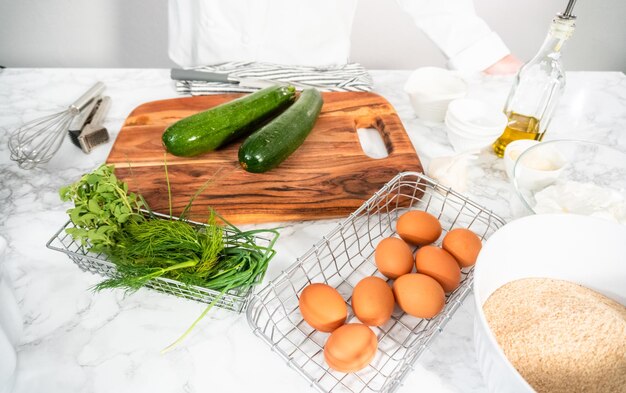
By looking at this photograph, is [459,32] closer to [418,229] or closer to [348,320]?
[418,229]

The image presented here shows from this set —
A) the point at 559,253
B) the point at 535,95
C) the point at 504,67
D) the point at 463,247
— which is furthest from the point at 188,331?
the point at 504,67

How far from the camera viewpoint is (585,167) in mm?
927

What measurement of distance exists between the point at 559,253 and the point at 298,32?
1036 mm

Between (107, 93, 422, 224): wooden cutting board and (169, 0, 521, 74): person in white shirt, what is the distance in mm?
294

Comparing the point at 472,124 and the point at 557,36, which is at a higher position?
the point at 557,36

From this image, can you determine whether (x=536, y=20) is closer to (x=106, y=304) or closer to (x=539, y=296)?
(x=539, y=296)

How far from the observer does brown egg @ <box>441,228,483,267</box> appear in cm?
68

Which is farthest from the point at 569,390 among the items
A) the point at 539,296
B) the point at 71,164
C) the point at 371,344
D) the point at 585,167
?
the point at 71,164

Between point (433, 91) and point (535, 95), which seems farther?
point (433, 91)

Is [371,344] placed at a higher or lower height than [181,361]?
higher

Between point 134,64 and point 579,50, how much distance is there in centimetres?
233

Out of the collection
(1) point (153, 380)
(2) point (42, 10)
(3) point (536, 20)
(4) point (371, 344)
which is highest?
(3) point (536, 20)

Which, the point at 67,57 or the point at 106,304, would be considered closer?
the point at 106,304

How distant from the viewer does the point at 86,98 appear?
108cm
